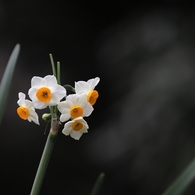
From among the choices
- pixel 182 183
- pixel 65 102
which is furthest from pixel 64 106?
pixel 182 183

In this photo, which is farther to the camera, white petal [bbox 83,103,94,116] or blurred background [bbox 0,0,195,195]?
blurred background [bbox 0,0,195,195]

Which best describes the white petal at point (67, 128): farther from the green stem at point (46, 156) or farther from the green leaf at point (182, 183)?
the green leaf at point (182, 183)

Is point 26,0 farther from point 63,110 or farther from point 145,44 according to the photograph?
point 63,110

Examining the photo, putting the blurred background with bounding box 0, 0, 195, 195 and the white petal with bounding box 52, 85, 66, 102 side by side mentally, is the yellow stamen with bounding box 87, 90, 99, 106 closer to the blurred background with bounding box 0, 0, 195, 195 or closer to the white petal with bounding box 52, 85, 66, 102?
the white petal with bounding box 52, 85, 66, 102

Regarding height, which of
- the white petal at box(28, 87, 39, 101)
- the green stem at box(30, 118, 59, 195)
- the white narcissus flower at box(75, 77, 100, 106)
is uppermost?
the white narcissus flower at box(75, 77, 100, 106)

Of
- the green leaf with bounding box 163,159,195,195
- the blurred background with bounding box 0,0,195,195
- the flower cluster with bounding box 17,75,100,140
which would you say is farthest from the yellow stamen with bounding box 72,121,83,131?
the blurred background with bounding box 0,0,195,195

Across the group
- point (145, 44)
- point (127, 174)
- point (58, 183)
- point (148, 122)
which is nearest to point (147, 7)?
point (145, 44)
